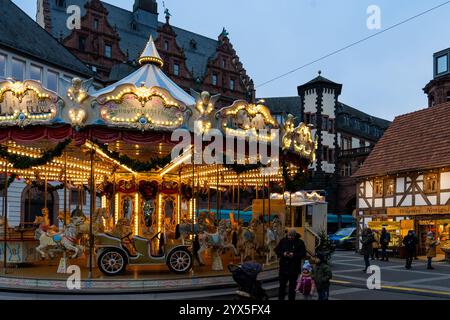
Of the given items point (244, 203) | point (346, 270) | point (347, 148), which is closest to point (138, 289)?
point (346, 270)

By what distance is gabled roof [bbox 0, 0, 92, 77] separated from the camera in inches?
1249

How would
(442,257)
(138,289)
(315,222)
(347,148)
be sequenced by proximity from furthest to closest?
(347,148) → (315,222) → (442,257) → (138,289)

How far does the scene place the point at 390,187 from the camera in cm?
2819

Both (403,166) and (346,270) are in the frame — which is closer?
(346,270)

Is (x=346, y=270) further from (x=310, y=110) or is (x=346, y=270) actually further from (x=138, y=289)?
(x=310, y=110)

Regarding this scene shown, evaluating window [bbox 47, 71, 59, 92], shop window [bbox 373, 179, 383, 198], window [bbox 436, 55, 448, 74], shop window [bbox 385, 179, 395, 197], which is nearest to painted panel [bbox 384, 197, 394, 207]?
shop window [bbox 385, 179, 395, 197]

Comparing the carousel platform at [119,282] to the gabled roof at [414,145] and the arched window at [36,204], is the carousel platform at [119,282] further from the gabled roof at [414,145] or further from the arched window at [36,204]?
the arched window at [36,204]

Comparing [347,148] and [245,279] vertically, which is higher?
[347,148]

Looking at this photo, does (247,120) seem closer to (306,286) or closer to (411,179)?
(306,286)

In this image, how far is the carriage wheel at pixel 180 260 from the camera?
12528 millimetres

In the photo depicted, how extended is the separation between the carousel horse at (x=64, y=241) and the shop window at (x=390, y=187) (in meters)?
19.9

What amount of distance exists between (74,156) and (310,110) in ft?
119

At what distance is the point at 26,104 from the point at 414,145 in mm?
21790

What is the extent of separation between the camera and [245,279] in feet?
22.4
